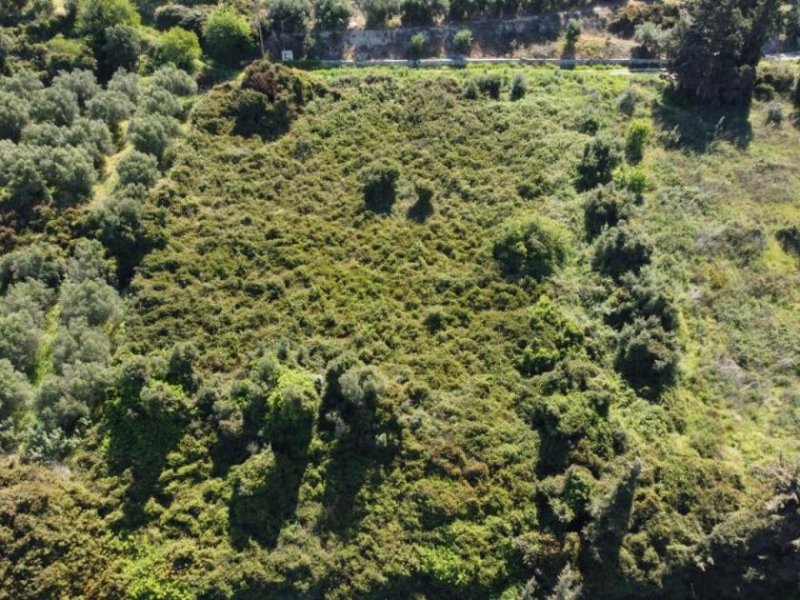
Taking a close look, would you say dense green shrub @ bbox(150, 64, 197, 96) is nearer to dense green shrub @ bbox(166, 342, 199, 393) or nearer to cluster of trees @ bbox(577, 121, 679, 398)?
dense green shrub @ bbox(166, 342, 199, 393)

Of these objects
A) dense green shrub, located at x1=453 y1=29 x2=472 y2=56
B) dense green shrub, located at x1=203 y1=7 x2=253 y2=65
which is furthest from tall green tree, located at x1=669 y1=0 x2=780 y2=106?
dense green shrub, located at x1=203 y1=7 x2=253 y2=65

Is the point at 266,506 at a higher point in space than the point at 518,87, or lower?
lower

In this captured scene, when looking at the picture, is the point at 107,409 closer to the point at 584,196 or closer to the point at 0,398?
the point at 0,398

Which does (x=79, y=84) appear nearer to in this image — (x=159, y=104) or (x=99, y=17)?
(x=159, y=104)

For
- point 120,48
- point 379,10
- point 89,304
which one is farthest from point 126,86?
point 379,10

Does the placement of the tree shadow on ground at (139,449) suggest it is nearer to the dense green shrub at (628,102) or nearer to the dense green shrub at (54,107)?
the dense green shrub at (54,107)

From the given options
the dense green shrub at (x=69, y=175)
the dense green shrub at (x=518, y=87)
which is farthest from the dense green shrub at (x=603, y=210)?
the dense green shrub at (x=69, y=175)
